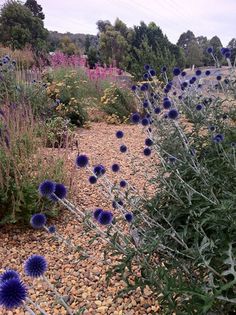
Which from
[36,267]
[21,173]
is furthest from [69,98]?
[36,267]

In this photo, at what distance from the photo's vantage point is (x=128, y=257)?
1.64 metres

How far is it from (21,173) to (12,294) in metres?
2.22

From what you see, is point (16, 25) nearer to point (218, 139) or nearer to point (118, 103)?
point (118, 103)

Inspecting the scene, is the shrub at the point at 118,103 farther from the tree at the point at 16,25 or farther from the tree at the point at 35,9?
the tree at the point at 35,9

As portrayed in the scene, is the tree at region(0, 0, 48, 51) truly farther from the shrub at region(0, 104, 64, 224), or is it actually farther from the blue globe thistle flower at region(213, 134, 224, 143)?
the blue globe thistle flower at region(213, 134, 224, 143)

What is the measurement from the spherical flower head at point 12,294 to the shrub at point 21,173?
72.3 inches

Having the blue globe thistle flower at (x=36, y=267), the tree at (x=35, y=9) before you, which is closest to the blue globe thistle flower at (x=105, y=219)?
the blue globe thistle flower at (x=36, y=267)

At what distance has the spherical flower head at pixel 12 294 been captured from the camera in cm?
110

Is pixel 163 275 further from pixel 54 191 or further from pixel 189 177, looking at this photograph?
pixel 189 177

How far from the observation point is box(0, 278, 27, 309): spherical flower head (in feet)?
3.62

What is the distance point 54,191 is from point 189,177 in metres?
1.29

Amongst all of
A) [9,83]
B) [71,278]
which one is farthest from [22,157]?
[9,83]

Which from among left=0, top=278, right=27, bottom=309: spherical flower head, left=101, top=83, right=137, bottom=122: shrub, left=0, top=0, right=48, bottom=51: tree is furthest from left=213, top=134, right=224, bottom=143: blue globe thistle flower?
left=0, top=0, right=48, bottom=51: tree

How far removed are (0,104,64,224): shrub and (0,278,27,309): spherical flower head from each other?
1.84 meters
